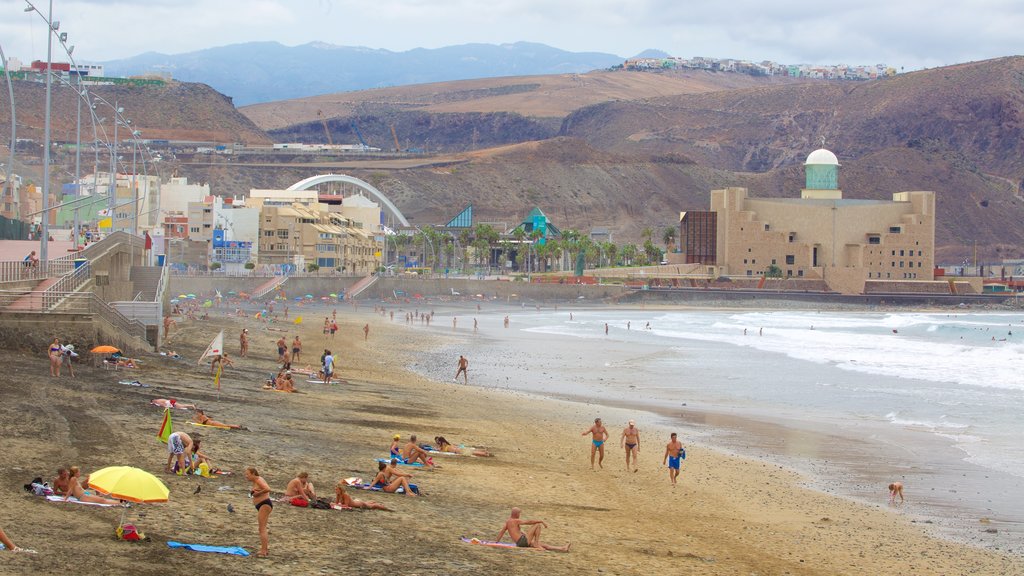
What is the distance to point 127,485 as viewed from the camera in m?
12.2

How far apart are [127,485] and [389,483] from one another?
173 inches

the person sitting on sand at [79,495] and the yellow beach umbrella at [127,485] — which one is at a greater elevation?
the yellow beach umbrella at [127,485]

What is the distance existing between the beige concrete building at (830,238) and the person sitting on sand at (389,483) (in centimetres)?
9003

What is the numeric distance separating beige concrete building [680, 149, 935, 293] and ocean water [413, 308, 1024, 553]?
1232 inches

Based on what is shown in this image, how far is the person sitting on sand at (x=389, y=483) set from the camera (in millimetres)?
15766

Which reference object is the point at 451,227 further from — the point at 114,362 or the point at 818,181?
the point at 114,362

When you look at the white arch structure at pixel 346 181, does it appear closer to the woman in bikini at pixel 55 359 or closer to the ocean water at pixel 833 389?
the ocean water at pixel 833 389

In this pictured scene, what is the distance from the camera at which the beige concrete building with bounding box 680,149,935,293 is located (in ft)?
339

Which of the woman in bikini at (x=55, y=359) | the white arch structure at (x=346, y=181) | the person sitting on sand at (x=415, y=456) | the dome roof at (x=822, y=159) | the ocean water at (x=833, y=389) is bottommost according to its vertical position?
the ocean water at (x=833, y=389)

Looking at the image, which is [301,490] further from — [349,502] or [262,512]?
[262,512]

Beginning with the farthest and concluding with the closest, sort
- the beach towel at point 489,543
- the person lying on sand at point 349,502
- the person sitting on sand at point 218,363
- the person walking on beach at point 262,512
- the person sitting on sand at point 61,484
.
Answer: the person sitting on sand at point 218,363 → the person lying on sand at point 349,502 → the beach towel at point 489,543 → the person sitting on sand at point 61,484 → the person walking on beach at point 262,512

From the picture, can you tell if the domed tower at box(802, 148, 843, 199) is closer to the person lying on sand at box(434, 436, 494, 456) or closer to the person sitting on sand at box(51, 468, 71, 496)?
the person lying on sand at box(434, 436, 494, 456)

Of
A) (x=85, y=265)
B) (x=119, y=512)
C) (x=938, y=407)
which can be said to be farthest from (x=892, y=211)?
(x=119, y=512)

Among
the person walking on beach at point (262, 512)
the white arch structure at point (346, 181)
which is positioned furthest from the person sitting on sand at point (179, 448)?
the white arch structure at point (346, 181)
